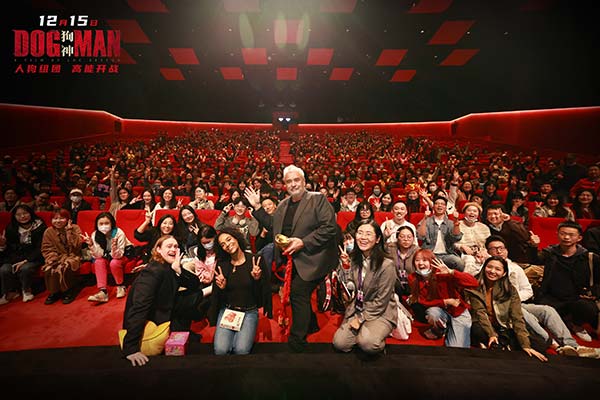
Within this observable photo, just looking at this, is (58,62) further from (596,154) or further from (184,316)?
(596,154)

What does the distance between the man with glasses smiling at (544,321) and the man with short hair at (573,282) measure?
0.26 meters

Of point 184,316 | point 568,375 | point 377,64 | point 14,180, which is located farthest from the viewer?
point 377,64

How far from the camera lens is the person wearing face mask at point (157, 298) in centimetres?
164

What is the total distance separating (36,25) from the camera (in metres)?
6.75

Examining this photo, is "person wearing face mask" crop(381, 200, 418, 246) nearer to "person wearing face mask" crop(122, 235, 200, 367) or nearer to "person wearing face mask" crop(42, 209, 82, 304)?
"person wearing face mask" crop(122, 235, 200, 367)

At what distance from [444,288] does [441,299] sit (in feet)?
0.31

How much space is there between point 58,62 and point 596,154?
56.9ft

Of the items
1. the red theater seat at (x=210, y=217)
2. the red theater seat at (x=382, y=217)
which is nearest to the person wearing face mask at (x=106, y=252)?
the red theater seat at (x=210, y=217)

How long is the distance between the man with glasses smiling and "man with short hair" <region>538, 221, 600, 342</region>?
0.26 m

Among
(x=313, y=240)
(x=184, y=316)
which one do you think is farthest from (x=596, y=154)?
(x=184, y=316)

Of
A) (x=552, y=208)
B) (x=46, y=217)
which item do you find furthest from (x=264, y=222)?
(x=552, y=208)

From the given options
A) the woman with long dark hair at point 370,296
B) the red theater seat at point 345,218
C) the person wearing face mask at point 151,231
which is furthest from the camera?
the red theater seat at point 345,218

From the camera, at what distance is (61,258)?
2.81m

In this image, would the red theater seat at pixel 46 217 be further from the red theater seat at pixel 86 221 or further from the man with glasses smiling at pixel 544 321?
the man with glasses smiling at pixel 544 321
